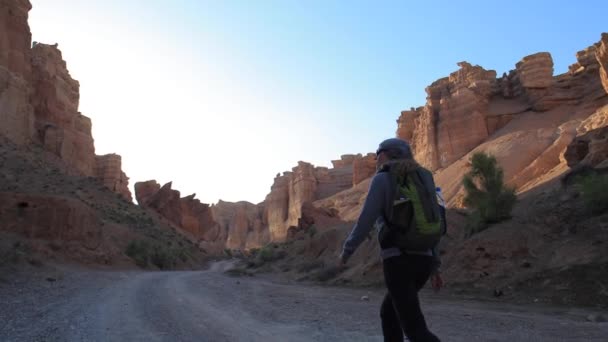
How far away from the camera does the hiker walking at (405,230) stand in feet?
9.87

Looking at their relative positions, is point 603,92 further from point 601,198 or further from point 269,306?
point 269,306

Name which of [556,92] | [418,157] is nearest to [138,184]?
[418,157]

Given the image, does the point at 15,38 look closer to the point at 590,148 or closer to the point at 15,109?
the point at 15,109

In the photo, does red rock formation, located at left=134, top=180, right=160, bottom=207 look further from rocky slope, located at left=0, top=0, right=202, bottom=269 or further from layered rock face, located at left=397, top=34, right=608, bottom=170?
layered rock face, located at left=397, top=34, right=608, bottom=170

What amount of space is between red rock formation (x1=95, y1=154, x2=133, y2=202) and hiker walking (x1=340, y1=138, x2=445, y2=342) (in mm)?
66757

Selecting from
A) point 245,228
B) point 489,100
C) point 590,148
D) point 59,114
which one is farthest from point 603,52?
point 245,228

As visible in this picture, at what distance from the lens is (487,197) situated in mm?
16406

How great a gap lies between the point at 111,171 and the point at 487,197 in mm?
61058

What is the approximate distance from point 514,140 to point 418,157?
57.9ft

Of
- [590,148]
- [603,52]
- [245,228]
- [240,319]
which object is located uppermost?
[603,52]

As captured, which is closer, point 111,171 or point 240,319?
point 240,319

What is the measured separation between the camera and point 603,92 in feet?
156

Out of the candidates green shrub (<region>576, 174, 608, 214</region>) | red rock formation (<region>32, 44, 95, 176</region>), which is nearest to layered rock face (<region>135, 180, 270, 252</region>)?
red rock formation (<region>32, 44, 95, 176</region>)

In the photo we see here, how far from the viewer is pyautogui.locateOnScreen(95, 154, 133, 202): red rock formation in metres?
65.4
